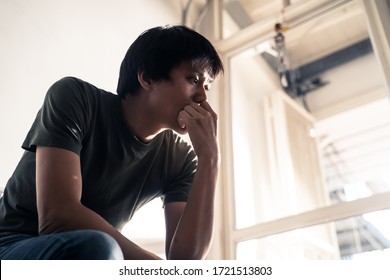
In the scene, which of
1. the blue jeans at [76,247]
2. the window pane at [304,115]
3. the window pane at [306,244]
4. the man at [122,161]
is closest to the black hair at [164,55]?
the man at [122,161]

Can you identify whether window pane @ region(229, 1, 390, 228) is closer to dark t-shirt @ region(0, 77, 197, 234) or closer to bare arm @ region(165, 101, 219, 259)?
dark t-shirt @ region(0, 77, 197, 234)

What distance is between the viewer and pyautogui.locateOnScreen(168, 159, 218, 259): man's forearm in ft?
2.55

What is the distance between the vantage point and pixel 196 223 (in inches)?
30.5

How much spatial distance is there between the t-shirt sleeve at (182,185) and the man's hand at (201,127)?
0.47 ft

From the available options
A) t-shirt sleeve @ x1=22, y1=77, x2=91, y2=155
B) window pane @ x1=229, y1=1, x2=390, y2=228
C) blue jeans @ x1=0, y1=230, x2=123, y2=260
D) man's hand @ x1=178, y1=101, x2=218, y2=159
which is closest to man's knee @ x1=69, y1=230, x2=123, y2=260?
blue jeans @ x1=0, y1=230, x2=123, y2=260

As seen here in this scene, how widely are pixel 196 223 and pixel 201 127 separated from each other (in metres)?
0.23

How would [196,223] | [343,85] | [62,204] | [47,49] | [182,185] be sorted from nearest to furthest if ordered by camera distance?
1. [62,204]
2. [196,223]
3. [182,185]
4. [47,49]
5. [343,85]

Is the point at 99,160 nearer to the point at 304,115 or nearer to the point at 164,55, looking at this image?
the point at 164,55

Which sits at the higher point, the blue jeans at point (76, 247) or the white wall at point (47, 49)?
the white wall at point (47, 49)

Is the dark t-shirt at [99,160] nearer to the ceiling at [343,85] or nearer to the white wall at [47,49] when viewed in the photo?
the white wall at [47,49]

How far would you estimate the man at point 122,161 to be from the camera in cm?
64

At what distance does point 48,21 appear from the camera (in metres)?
1.39

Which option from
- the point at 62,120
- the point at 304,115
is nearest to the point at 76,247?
the point at 62,120

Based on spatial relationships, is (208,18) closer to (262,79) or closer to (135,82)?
(262,79)
